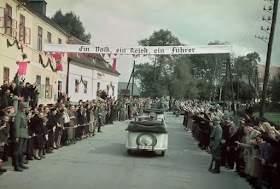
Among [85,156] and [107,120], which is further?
[107,120]

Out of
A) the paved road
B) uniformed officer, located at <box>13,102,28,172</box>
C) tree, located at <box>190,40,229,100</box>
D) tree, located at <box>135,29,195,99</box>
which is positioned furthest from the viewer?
tree, located at <box>190,40,229,100</box>

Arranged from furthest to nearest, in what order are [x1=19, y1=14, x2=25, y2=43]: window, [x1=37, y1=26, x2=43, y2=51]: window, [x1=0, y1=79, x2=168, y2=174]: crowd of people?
1. [x1=37, y1=26, x2=43, y2=51]: window
2. [x1=19, y1=14, x2=25, y2=43]: window
3. [x1=0, y1=79, x2=168, y2=174]: crowd of people

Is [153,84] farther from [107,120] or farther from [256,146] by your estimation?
[256,146]

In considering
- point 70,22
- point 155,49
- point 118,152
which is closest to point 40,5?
point 155,49

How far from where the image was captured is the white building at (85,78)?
33.7m

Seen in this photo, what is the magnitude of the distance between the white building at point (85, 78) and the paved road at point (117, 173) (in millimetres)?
20674

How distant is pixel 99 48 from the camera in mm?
19688

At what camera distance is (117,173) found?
9250mm

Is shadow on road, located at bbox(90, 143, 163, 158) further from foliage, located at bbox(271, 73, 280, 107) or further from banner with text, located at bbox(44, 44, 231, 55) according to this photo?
foliage, located at bbox(271, 73, 280, 107)

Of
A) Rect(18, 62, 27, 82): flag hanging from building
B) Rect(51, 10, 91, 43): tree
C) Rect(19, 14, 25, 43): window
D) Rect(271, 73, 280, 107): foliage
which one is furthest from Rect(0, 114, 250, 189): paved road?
Rect(51, 10, 91, 43): tree

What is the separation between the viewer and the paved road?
7.97m

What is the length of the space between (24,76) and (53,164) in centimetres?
1219

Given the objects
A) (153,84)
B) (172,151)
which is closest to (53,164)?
(172,151)

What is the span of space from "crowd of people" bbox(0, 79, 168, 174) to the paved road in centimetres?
51
